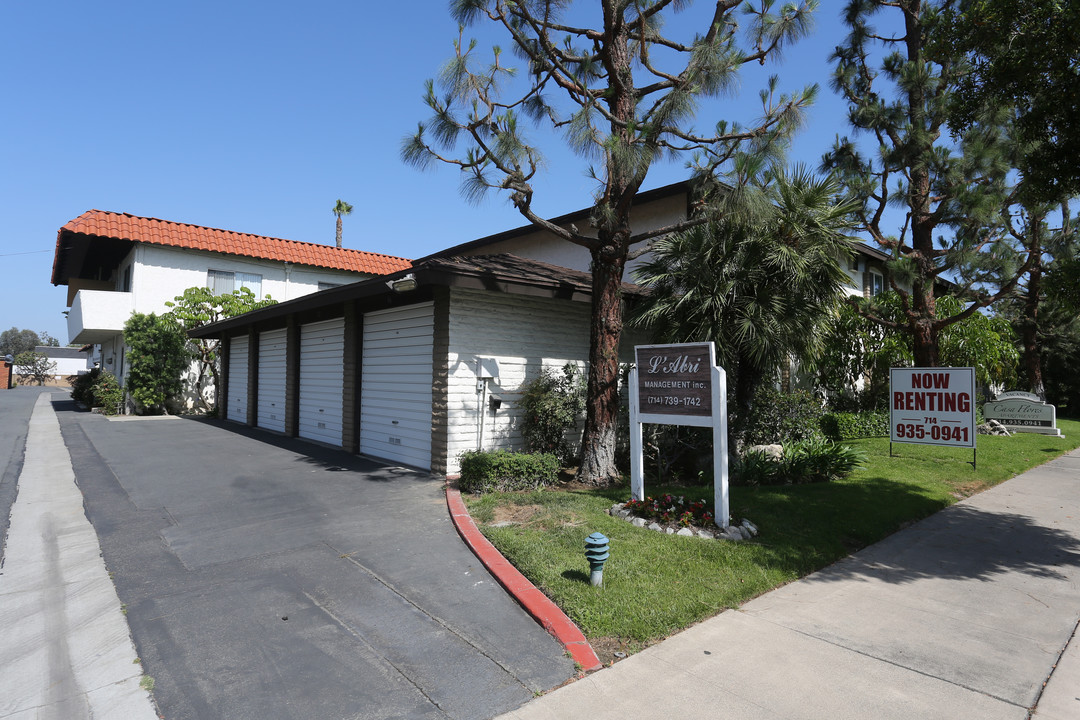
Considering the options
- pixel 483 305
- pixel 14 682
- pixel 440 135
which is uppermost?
pixel 440 135

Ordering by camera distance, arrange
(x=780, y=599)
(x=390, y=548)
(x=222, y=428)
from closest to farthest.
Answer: (x=780, y=599), (x=390, y=548), (x=222, y=428)

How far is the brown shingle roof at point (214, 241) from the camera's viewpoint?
20.9m

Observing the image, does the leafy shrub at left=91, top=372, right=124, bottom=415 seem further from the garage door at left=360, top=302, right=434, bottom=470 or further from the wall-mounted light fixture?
the wall-mounted light fixture

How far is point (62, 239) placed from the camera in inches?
864

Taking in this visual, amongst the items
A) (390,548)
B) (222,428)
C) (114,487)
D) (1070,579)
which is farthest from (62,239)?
(1070,579)

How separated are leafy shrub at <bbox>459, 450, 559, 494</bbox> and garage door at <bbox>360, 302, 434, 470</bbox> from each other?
1850 mm

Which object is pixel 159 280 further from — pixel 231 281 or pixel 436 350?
pixel 436 350

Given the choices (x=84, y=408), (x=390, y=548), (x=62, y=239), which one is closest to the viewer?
(x=390, y=548)

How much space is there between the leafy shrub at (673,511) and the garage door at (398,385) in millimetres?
4148

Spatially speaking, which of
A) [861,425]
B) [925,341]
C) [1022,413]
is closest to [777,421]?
[861,425]

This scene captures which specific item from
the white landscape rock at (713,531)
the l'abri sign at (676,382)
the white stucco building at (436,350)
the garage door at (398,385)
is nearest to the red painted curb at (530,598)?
the white landscape rock at (713,531)

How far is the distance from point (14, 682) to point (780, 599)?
5.19 meters

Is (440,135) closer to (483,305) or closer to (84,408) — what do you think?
(483,305)

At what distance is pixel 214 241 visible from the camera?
2314 cm
